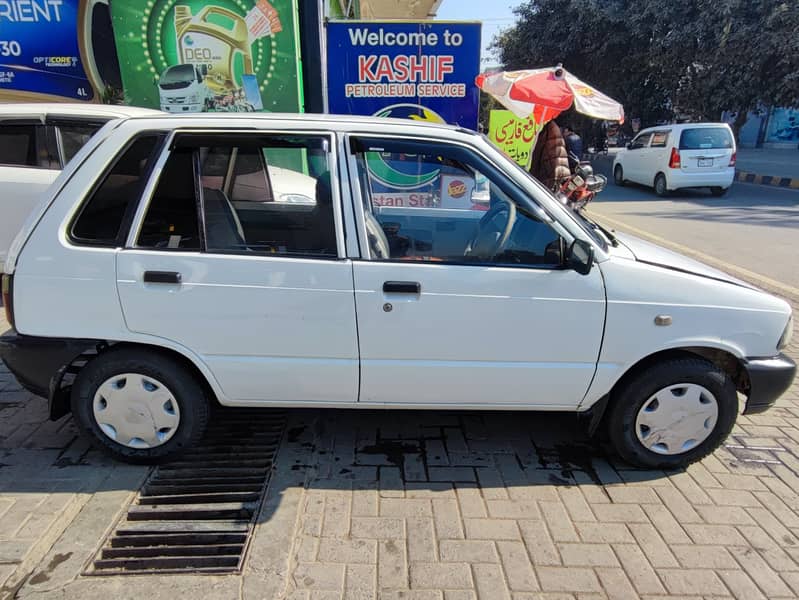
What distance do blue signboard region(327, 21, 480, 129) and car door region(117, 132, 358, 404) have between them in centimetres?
489

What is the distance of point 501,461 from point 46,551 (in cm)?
227

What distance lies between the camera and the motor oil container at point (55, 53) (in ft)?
30.3

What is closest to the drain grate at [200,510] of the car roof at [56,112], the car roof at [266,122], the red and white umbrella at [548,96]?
the car roof at [266,122]

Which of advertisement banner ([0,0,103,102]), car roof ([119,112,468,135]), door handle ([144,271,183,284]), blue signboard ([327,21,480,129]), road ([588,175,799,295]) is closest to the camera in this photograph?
door handle ([144,271,183,284])

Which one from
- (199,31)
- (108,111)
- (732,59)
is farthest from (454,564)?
(732,59)

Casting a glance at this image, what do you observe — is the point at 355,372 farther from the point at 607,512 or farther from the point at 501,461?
the point at 607,512

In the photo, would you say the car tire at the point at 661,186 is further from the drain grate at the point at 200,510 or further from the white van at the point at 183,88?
the drain grate at the point at 200,510

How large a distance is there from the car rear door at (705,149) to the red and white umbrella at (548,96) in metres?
9.19

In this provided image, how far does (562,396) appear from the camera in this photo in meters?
2.94

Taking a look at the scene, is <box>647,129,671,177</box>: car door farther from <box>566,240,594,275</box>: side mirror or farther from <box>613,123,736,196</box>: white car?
<box>566,240,594,275</box>: side mirror

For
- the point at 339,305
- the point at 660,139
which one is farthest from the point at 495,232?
the point at 660,139

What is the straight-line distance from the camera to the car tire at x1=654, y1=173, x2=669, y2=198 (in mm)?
14524

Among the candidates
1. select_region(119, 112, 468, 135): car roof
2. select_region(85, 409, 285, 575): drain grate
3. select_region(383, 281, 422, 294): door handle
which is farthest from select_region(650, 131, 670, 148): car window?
select_region(85, 409, 285, 575): drain grate

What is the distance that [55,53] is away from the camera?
9414 millimetres
